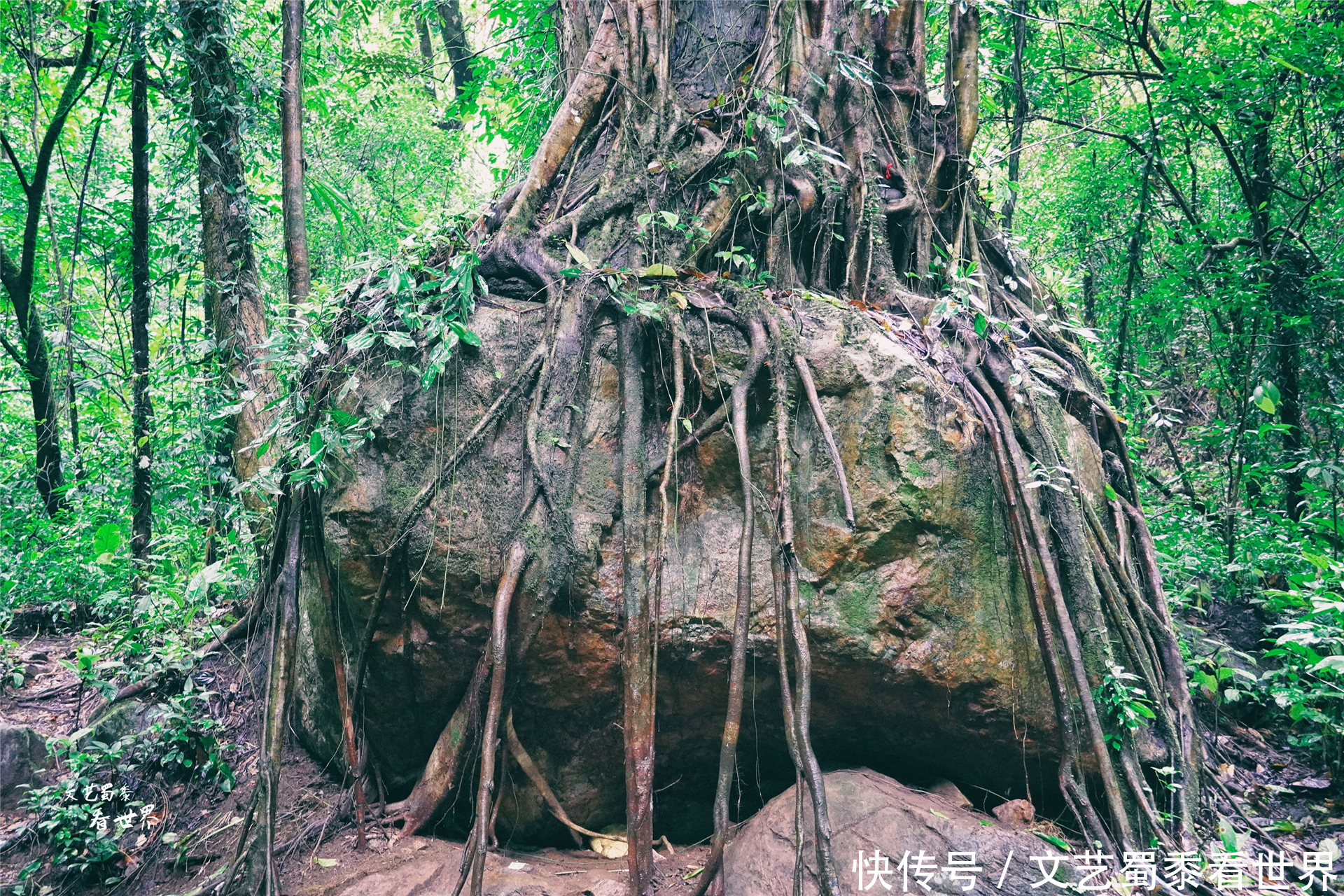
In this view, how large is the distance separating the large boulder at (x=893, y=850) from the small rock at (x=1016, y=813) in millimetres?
141

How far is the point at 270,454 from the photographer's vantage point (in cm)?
465

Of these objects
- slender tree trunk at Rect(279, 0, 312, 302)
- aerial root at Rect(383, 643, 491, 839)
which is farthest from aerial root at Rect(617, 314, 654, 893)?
slender tree trunk at Rect(279, 0, 312, 302)

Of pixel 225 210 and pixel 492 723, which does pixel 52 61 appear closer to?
pixel 225 210

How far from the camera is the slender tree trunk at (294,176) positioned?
505cm

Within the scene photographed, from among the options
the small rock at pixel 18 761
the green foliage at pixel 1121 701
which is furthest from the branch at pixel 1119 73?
the small rock at pixel 18 761

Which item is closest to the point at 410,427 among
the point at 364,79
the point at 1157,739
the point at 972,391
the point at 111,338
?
the point at 972,391

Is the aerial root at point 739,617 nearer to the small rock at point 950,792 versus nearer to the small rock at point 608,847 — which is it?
the small rock at point 608,847

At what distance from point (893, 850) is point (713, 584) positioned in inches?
48.8

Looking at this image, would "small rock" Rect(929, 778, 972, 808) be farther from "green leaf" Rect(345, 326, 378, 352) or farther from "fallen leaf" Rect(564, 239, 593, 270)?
"green leaf" Rect(345, 326, 378, 352)

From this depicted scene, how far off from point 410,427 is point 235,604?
2.49m

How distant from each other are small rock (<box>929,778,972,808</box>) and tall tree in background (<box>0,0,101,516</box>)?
663 centimetres

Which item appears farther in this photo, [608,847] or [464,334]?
[608,847]

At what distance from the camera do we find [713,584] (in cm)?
339

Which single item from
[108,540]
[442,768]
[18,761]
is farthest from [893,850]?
[108,540]
